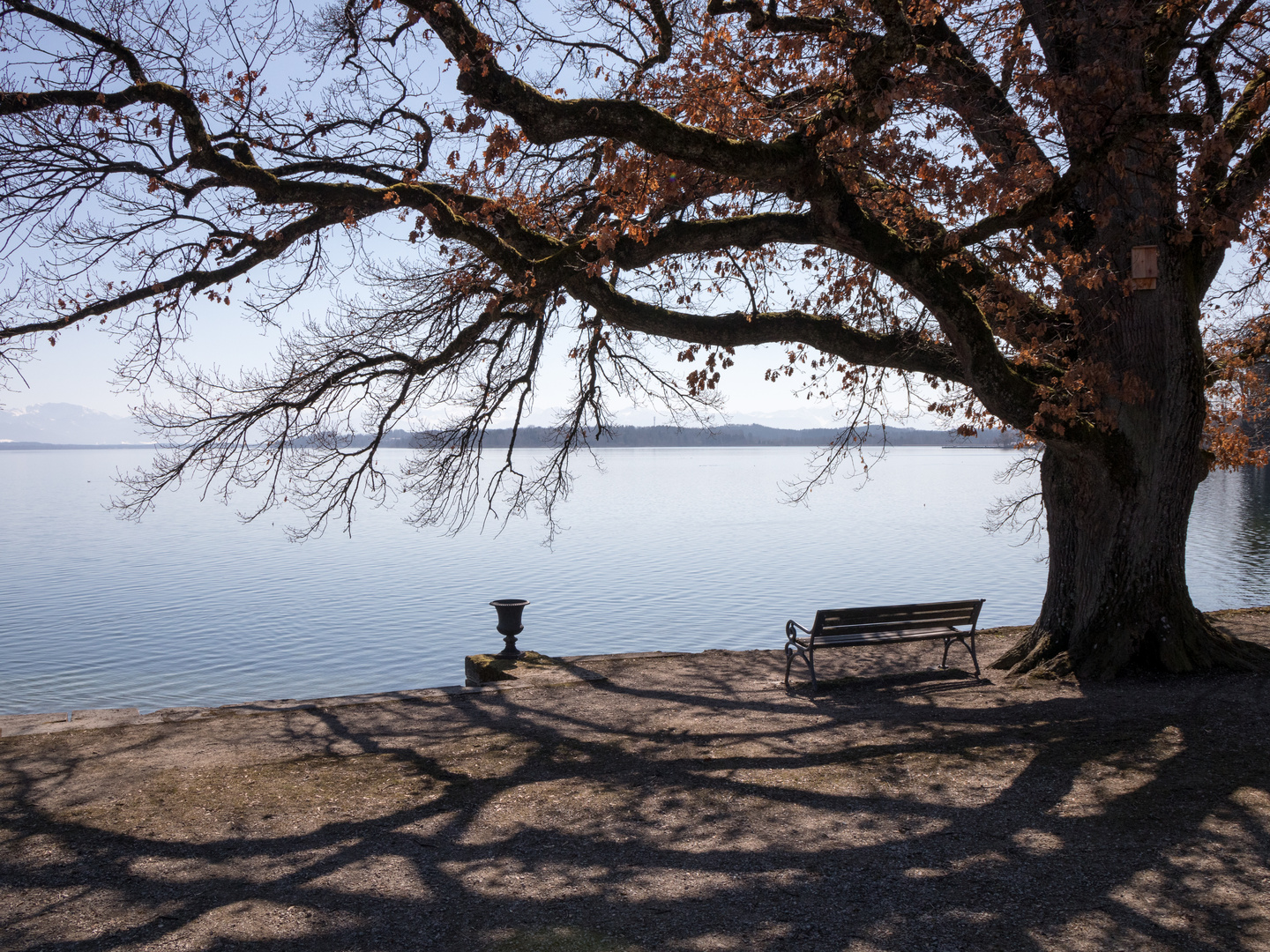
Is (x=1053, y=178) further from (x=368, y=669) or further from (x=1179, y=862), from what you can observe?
(x=368, y=669)

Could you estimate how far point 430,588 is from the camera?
25.0 metres

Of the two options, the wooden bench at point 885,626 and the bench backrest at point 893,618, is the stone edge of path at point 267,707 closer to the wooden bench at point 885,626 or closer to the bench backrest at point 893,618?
the wooden bench at point 885,626

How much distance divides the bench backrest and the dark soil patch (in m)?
0.80

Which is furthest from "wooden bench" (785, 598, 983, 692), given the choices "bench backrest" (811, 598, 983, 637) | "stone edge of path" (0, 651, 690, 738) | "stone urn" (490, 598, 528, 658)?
"stone urn" (490, 598, 528, 658)

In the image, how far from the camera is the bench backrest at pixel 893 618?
8.84 metres

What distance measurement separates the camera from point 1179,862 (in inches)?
184

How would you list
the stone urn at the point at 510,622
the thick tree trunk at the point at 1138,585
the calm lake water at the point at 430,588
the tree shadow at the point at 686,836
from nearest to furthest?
1. the tree shadow at the point at 686,836
2. the thick tree trunk at the point at 1138,585
3. the stone urn at the point at 510,622
4. the calm lake water at the point at 430,588

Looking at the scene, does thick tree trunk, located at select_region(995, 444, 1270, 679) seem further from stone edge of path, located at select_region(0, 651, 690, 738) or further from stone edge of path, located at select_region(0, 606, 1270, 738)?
stone edge of path, located at select_region(0, 651, 690, 738)

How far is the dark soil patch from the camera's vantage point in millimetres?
4191

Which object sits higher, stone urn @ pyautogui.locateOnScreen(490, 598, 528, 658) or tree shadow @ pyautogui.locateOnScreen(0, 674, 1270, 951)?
stone urn @ pyautogui.locateOnScreen(490, 598, 528, 658)

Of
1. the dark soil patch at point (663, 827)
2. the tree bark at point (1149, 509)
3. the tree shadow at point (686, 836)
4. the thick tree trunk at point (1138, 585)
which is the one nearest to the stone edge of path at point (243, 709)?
the dark soil patch at point (663, 827)

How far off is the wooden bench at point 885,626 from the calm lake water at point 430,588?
8.01 m

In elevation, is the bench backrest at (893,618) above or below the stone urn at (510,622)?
→ above

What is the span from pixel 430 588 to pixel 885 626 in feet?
58.9
